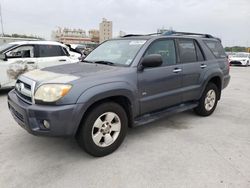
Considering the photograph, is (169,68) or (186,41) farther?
(186,41)

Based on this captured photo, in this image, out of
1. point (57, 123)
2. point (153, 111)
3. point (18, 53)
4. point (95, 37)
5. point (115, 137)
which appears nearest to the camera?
point (57, 123)

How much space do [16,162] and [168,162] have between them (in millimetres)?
1996

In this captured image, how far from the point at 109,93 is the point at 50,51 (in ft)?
17.9

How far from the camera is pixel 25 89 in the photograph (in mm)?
3061

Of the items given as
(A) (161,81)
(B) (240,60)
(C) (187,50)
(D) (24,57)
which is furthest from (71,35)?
(A) (161,81)

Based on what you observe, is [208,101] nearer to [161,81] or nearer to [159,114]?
[159,114]

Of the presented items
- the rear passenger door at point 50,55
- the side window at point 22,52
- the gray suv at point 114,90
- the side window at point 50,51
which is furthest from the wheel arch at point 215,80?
the side window at point 22,52

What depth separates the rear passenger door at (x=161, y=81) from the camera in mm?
3467

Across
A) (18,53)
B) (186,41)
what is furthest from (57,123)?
(18,53)

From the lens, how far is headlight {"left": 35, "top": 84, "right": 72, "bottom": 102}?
8.72 ft

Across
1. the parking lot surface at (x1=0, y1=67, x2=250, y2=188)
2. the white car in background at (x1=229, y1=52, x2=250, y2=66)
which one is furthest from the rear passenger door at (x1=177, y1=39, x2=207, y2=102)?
the white car in background at (x1=229, y1=52, x2=250, y2=66)

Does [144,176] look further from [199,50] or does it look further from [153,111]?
[199,50]

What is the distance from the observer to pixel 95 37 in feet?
253

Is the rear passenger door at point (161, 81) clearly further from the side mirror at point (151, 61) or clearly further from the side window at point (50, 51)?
the side window at point (50, 51)
